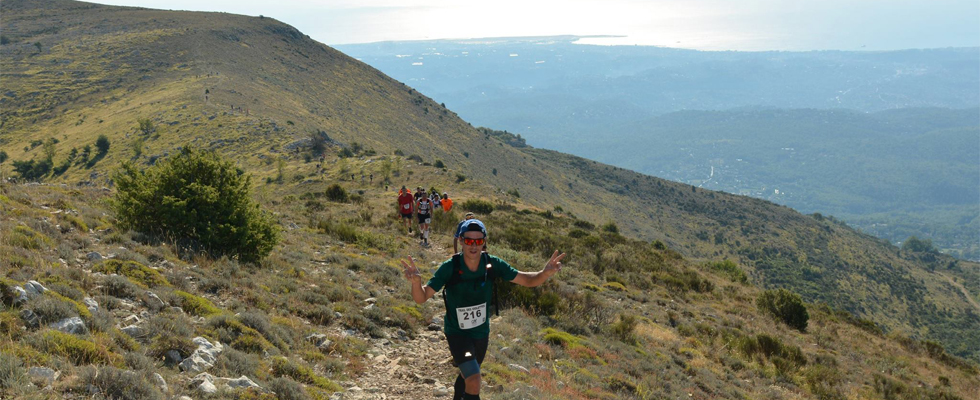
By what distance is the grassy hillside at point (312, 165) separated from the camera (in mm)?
16266

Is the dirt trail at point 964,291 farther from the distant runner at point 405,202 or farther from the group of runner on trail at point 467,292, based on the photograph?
the group of runner on trail at point 467,292

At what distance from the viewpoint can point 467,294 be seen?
5.07 m

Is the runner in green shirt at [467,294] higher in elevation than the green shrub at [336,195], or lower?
higher

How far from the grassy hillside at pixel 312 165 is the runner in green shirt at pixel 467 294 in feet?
10.5

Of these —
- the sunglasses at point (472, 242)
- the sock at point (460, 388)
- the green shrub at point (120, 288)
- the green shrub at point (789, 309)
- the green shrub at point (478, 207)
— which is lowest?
the green shrub at point (789, 309)

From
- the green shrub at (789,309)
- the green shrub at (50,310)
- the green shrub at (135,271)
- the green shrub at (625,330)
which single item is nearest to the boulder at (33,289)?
the green shrub at (50,310)

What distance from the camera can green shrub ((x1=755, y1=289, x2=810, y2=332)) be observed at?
1856cm

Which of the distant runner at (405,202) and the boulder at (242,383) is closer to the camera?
the boulder at (242,383)

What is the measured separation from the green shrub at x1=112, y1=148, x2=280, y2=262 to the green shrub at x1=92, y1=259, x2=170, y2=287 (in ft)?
7.73

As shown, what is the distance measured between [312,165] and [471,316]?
133 ft

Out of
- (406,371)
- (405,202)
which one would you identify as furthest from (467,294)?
(405,202)

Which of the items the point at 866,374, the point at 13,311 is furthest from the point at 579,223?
the point at 13,311

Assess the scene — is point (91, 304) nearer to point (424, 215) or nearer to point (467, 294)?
point (467, 294)

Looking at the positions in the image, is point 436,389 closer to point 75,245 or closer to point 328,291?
point 328,291
